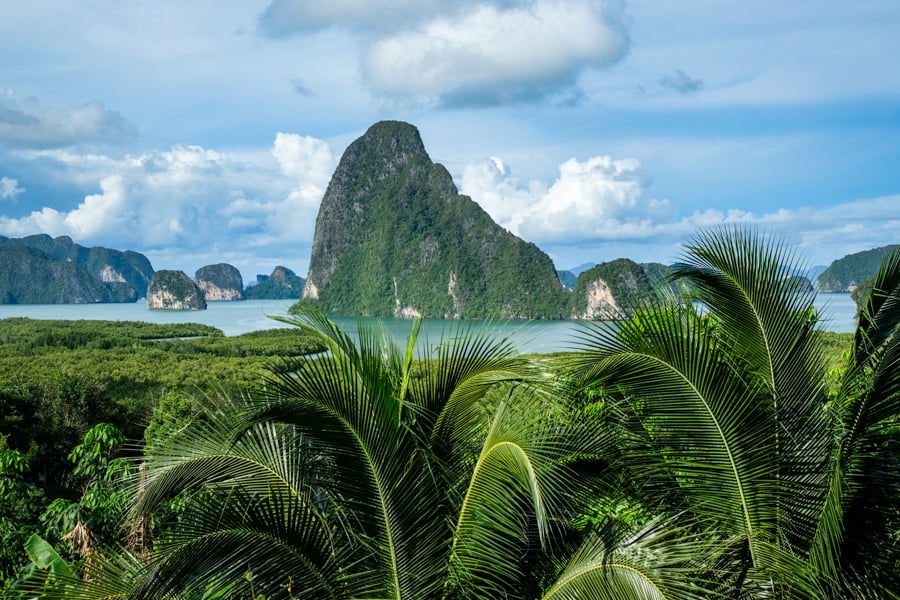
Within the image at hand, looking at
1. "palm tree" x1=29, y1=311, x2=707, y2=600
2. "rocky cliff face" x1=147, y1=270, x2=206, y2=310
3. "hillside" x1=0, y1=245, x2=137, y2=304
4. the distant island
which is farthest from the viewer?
"hillside" x1=0, y1=245, x2=137, y2=304

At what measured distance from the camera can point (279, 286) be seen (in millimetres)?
180250

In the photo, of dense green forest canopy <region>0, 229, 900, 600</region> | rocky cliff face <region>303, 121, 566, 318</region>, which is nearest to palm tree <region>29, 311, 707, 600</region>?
dense green forest canopy <region>0, 229, 900, 600</region>

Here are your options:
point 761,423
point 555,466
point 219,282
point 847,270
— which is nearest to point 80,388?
point 555,466

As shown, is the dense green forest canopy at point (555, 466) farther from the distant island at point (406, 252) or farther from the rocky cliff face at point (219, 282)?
the rocky cliff face at point (219, 282)

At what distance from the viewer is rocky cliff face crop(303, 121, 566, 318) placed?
99.2 metres

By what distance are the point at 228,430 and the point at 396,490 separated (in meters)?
0.81

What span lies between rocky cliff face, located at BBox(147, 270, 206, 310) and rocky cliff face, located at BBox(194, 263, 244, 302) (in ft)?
158

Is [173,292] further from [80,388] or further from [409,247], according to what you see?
[80,388]

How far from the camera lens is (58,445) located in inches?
903

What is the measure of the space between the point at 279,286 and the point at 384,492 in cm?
18163

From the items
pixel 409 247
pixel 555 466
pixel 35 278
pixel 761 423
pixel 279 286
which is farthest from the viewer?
pixel 279 286

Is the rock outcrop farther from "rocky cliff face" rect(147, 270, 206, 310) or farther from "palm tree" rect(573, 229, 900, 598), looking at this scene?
"palm tree" rect(573, 229, 900, 598)

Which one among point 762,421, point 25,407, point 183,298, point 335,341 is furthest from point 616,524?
point 183,298

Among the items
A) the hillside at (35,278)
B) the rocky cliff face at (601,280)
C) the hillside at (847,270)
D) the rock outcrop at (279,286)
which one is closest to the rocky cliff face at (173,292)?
the rock outcrop at (279,286)
